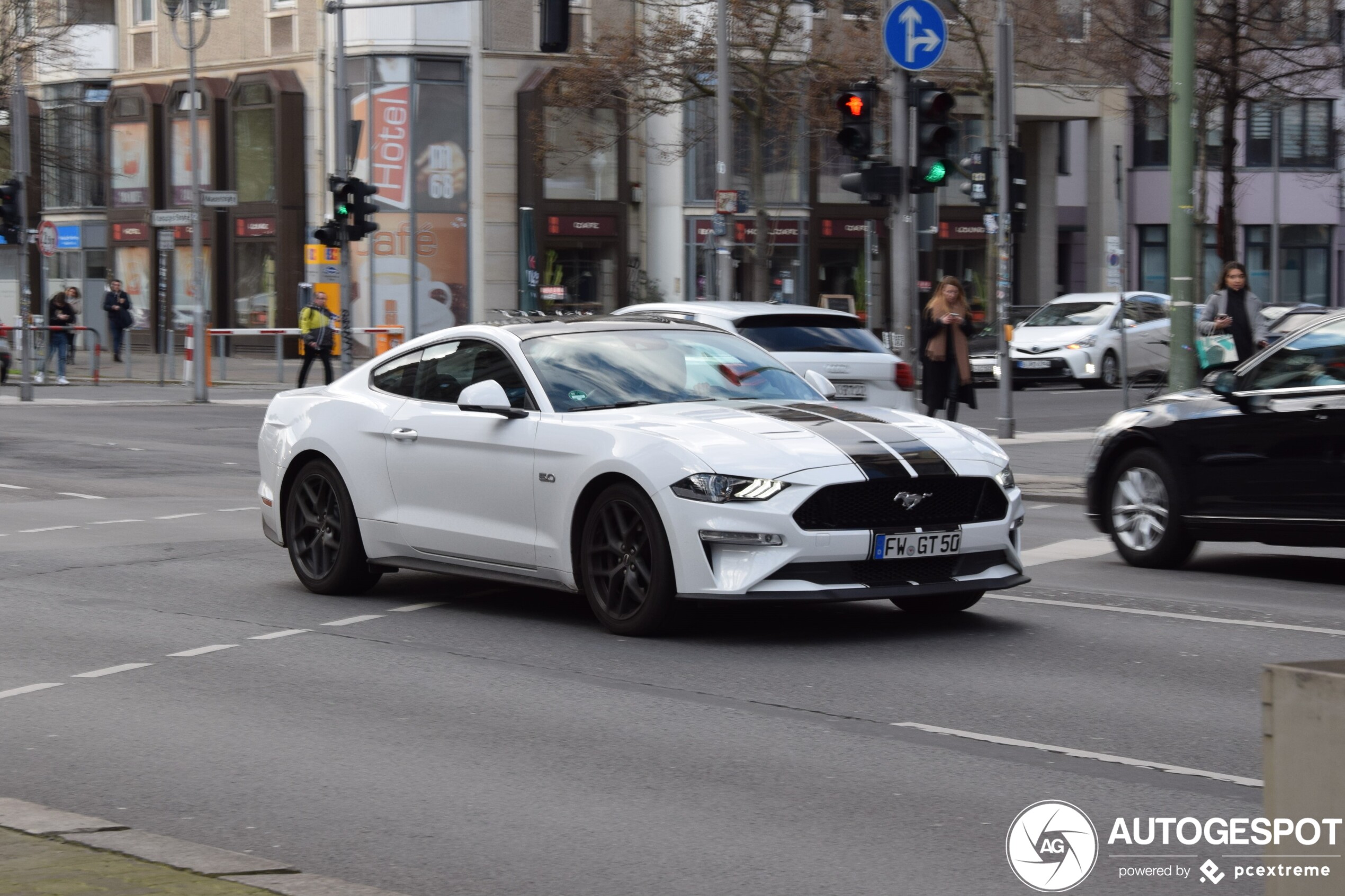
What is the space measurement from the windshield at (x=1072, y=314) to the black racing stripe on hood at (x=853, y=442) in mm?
27703

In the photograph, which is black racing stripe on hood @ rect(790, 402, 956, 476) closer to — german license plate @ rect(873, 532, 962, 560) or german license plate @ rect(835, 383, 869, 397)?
german license plate @ rect(873, 532, 962, 560)

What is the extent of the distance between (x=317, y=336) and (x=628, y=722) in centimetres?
2682

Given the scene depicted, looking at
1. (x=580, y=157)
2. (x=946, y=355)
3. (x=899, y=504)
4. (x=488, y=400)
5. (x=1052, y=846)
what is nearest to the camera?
(x=1052, y=846)

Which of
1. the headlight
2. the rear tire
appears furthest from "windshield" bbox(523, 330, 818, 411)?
the rear tire

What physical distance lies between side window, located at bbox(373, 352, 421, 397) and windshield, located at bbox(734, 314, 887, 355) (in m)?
7.38

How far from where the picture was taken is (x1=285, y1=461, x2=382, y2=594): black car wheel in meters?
10.6

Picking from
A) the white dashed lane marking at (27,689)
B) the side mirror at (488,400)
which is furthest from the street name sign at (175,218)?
the white dashed lane marking at (27,689)

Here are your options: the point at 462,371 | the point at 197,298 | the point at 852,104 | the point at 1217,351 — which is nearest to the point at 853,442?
the point at 462,371

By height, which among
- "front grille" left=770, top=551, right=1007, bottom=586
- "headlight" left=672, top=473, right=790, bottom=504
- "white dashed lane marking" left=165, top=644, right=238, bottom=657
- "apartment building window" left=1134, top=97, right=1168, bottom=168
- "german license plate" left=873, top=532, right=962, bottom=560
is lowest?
"white dashed lane marking" left=165, top=644, right=238, bottom=657

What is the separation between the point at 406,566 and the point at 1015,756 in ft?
14.7

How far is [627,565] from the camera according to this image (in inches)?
352

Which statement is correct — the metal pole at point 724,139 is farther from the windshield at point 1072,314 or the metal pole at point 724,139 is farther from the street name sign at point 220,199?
the street name sign at point 220,199

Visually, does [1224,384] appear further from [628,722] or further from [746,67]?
[746,67]

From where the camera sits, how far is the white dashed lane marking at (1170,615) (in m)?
9.37
